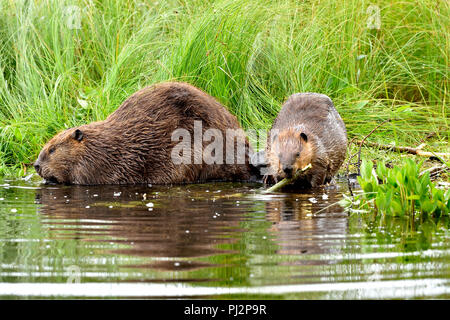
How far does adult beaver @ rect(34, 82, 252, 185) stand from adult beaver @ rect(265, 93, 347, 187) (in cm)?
51

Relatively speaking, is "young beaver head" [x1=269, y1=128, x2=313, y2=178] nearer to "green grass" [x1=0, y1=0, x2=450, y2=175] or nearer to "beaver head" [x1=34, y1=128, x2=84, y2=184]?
"green grass" [x1=0, y1=0, x2=450, y2=175]

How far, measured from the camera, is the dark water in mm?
2803

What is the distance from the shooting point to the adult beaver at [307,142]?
5.80 meters

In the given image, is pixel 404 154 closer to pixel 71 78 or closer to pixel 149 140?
pixel 149 140

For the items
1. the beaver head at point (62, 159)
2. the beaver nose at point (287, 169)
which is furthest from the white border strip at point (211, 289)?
the beaver head at point (62, 159)

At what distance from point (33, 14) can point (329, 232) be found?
222 inches

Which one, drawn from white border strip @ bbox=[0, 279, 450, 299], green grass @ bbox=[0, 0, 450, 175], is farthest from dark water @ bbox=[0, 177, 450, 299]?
green grass @ bbox=[0, 0, 450, 175]

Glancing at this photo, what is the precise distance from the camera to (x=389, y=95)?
8.39 meters

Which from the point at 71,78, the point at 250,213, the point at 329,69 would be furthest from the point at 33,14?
the point at 250,213

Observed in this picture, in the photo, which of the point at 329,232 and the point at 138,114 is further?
the point at 138,114

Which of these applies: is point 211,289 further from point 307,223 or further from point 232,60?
point 232,60

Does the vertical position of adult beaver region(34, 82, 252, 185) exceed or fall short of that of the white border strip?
it exceeds it

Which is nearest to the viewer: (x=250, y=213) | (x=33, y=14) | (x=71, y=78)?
(x=250, y=213)
